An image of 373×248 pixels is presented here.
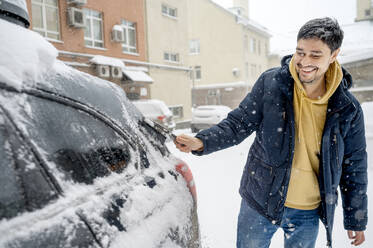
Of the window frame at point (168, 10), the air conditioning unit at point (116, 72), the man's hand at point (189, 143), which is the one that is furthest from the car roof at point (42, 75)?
the window frame at point (168, 10)

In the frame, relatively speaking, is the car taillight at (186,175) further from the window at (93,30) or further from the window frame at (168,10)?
→ the window frame at (168,10)

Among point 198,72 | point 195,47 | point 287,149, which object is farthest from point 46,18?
point 198,72

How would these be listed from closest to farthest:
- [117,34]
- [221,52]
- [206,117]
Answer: [206,117] → [117,34] → [221,52]

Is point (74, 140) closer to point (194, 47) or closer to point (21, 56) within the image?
point (21, 56)

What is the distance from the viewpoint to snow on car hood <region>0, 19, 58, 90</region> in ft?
3.00

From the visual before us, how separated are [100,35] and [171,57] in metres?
5.49

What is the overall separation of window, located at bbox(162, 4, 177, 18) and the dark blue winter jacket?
15.3m

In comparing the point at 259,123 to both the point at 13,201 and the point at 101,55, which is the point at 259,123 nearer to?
the point at 13,201

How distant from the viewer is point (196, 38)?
1080 inches

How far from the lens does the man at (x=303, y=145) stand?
1690 mm

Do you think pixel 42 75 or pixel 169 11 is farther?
pixel 169 11

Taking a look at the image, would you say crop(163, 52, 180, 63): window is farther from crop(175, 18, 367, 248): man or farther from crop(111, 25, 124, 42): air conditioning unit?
crop(175, 18, 367, 248): man

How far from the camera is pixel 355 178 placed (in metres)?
1.86

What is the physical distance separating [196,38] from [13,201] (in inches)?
1108
